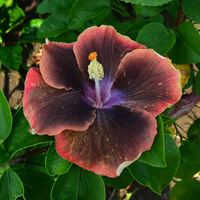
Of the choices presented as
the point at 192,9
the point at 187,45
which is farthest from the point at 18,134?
the point at 192,9

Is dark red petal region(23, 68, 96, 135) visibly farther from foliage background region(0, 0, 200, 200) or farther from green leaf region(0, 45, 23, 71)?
green leaf region(0, 45, 23, 71)

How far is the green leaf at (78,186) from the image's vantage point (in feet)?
3.23

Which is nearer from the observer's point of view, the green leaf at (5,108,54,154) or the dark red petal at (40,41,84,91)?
the dark red petal at (40,41,84,91)

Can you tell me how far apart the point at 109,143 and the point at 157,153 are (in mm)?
175

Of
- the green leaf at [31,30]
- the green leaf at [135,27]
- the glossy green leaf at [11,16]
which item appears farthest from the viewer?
the glossy green leaf at [11,16]

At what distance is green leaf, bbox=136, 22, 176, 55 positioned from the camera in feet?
3.25

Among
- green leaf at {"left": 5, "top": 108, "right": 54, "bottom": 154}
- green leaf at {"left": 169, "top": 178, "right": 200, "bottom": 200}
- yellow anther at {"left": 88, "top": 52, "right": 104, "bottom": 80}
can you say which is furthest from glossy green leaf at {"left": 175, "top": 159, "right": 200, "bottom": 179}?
green leaf at {"left": 5, "top": 108, "right": 54, "bottom": 154}

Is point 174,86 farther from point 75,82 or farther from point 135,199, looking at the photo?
point 135,199

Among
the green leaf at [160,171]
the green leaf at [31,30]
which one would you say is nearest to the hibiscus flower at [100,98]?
the green leaf at [160,171]

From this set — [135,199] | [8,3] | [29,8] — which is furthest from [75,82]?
[29,8]

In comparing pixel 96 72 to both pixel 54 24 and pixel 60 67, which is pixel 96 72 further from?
pixel 54 24

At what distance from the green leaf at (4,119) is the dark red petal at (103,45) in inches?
14.4

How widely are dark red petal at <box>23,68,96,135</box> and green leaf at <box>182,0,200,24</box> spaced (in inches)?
24.8

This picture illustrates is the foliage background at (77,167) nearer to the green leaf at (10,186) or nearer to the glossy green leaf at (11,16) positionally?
the green leaf at (10,186)
